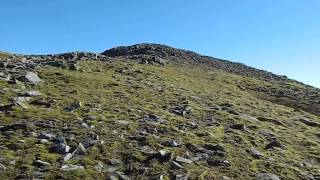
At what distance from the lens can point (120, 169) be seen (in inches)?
782

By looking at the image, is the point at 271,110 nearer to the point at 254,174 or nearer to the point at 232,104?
the point at 232,104

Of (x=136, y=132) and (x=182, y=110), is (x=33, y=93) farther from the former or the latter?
(x=182, y=110)

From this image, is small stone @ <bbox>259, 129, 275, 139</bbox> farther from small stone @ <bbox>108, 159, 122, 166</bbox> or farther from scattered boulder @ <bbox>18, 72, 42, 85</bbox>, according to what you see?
scattered boulder @ <bbox>18, 72, 42, 85</bbox>

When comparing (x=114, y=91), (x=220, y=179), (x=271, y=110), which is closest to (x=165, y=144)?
(x=220, y=179)

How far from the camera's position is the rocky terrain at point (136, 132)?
20.0m

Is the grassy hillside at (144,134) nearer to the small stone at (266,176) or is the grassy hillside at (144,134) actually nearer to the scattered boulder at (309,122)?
the scattered boulder at (309,122)

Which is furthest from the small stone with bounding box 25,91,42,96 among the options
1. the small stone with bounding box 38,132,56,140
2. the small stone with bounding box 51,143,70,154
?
the small stone with bounding box 51,143,70,154

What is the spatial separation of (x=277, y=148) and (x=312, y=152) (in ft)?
7.95

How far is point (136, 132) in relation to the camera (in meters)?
24.9

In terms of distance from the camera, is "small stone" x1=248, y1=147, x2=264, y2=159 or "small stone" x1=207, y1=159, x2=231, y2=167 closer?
"small stone" x1=207, y1=159, x2=231, y2=167

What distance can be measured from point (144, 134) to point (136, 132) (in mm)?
419

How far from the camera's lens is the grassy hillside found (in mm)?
20000

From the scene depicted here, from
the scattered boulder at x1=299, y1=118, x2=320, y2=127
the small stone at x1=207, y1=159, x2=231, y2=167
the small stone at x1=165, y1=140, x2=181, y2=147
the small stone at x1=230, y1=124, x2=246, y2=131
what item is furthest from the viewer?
the scattered boulder at x1=299, y1=118, x2=320, y2=127

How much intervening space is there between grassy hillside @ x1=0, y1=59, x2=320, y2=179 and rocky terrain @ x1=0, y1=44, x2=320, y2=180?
5 cm
